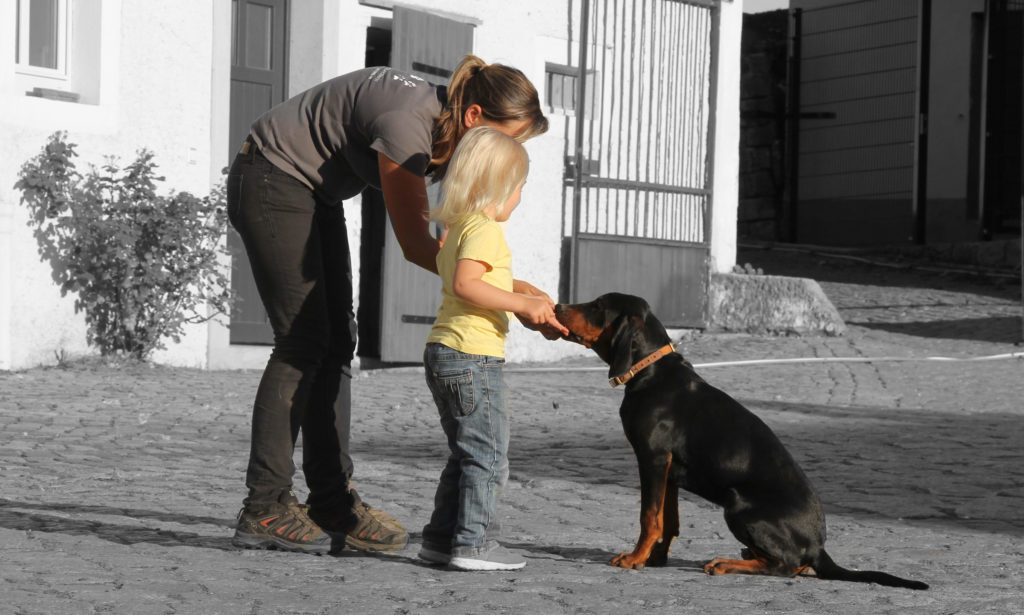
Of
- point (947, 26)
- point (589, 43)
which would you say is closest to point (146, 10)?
point (589, 43)

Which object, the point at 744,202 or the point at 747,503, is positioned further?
the point at 744,202

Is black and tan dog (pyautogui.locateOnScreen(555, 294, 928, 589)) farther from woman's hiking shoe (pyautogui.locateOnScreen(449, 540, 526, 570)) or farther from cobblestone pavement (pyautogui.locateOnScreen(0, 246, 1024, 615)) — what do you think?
woman's hiking shoe (pyautogui.locateOnScreen(449, 540, 526, 570))

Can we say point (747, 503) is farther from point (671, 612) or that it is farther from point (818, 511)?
point (671, 612)

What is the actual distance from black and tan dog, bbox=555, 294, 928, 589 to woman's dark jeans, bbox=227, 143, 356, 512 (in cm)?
68

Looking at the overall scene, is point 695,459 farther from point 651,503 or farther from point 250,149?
point 250,149

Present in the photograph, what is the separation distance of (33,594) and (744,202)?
741 inches

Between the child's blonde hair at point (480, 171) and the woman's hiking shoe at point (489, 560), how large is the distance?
2.94 feet

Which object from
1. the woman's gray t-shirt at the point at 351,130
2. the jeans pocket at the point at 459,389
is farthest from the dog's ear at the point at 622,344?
the woman's gray t-shirt at the point at 351,130

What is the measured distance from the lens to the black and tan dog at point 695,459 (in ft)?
13.4

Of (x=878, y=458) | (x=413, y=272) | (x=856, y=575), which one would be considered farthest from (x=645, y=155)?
(x=856, y=575)

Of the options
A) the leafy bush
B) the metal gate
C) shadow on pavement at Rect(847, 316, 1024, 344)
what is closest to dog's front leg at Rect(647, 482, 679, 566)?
the leafy bush

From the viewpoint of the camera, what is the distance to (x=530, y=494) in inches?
227

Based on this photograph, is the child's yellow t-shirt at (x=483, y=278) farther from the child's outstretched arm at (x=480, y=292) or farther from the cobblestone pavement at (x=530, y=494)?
the cobblestone pavement at (x=530, y=494)

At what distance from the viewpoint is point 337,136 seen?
4.28m
